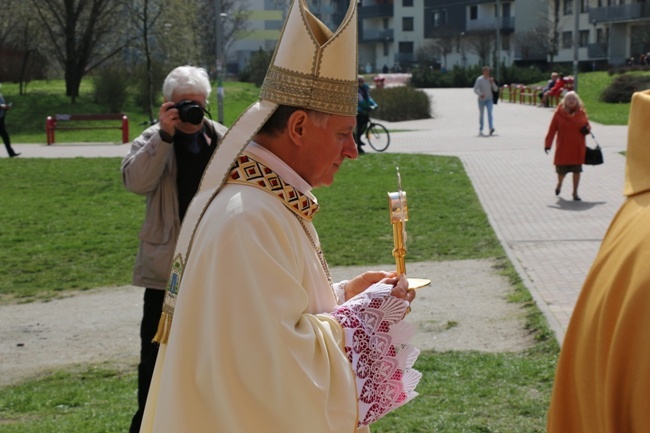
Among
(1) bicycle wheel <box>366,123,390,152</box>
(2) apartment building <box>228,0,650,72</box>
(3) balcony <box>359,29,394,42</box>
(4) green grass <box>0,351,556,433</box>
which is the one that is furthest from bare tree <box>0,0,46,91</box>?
(3) balcony <box>359,29,394,42</box>

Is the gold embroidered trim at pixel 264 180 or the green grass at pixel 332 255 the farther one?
the green grass at pixel 332 255

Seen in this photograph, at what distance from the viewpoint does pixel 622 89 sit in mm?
43844

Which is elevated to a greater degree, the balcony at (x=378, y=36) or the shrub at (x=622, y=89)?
the balcony at (x=378, y=36)

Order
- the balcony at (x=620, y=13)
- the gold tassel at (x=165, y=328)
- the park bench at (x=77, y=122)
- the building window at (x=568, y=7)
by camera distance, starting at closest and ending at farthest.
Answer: the gold tassel at (x=165, y=328), the park bench at (x=77, y=122), the balcony at (x=620, y=13), the building window at (x=568, y=7)

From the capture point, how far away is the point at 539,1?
8412cm

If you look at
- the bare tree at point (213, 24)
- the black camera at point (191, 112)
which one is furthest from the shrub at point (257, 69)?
the black camera at point (191, 112)

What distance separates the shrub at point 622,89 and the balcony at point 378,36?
186 feet

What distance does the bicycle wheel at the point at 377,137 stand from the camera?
24969 mm

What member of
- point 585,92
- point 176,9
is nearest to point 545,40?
point 585,92

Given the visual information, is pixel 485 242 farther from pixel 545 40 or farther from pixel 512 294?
pixel 545 40

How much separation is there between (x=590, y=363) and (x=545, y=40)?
7918 centimetres

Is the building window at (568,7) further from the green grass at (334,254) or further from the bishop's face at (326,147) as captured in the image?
the bishop's face at (326,147)

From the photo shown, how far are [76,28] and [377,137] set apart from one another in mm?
23181

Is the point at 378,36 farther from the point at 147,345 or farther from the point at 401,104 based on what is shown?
the point at 147,345
